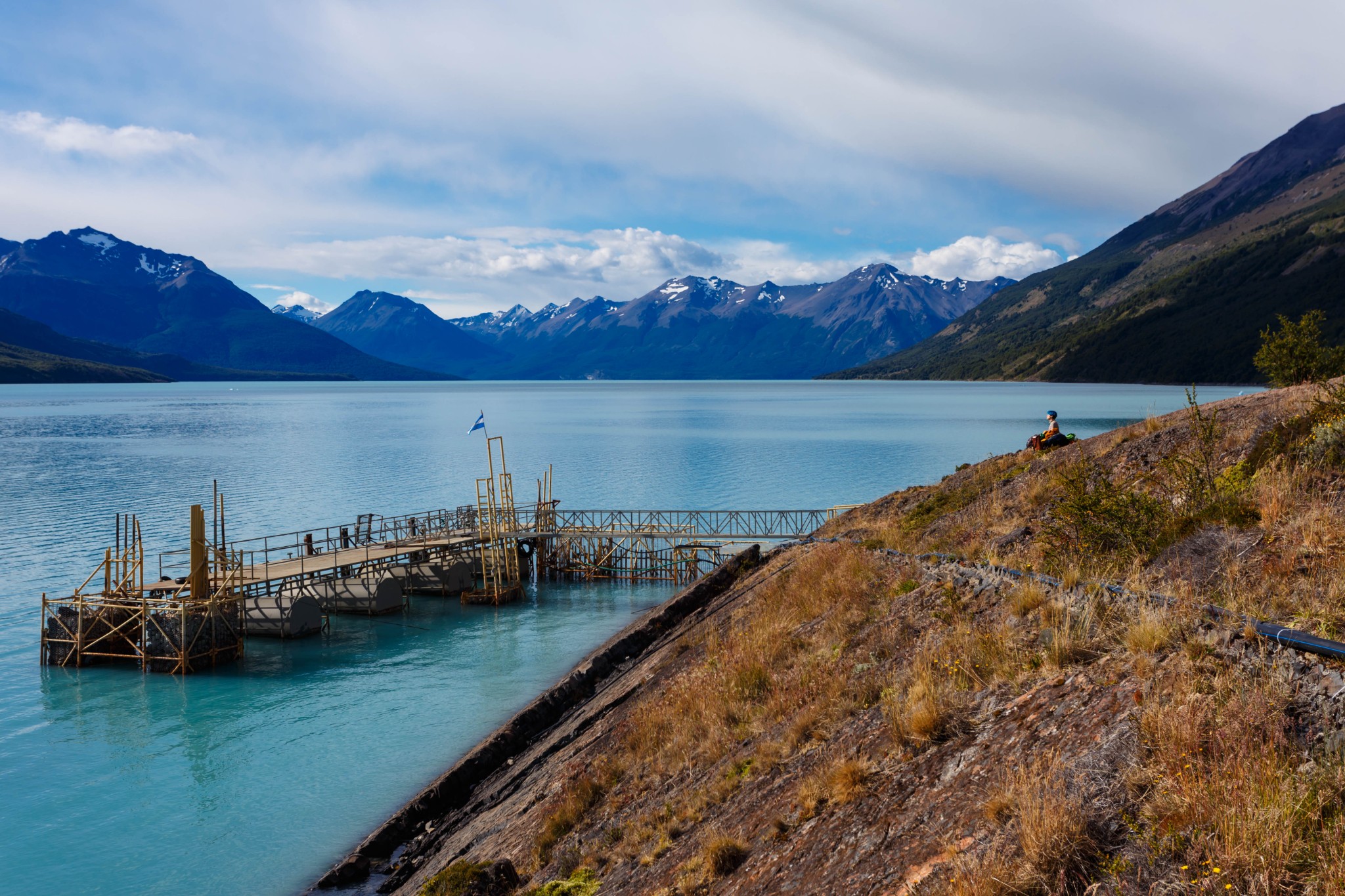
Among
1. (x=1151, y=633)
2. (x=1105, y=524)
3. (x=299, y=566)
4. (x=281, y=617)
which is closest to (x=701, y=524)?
(x=299, y=566)

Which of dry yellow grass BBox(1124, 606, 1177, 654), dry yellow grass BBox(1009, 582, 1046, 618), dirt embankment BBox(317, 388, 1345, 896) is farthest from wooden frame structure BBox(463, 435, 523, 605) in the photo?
dry yellow grass BBox(1124, 606, 1177, 654)

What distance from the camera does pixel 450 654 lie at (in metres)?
32.9

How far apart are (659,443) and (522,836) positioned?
95.3 meters

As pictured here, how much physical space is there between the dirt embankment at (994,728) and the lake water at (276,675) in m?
5.41

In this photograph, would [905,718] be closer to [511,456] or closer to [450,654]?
[450,654]

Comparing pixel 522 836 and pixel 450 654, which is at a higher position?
pixel 522 836

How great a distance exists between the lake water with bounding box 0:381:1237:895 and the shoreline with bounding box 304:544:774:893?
2001 mm

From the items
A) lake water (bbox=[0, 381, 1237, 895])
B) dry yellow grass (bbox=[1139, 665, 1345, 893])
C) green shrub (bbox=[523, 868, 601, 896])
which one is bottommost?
lake water (bbox=[0, 381, 1237, 895])

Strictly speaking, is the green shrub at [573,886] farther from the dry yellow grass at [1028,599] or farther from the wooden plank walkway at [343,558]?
the wooden plank walkway at [343,558]

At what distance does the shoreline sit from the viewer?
601 inches

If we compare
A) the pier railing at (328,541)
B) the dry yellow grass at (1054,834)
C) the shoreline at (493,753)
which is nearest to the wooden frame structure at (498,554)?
the pier railing at (328,541)

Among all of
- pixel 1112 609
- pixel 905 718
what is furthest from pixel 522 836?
pixel 1112 609

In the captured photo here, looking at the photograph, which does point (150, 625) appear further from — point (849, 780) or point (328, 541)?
point (849, 780)

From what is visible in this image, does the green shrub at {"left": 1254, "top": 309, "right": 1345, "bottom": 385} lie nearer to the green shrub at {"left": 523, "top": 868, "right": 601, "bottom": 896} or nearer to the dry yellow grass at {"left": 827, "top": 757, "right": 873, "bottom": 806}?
the dry yellow grass at {"left": 827, "top": 757, "right": 873, "bottom": 806}
